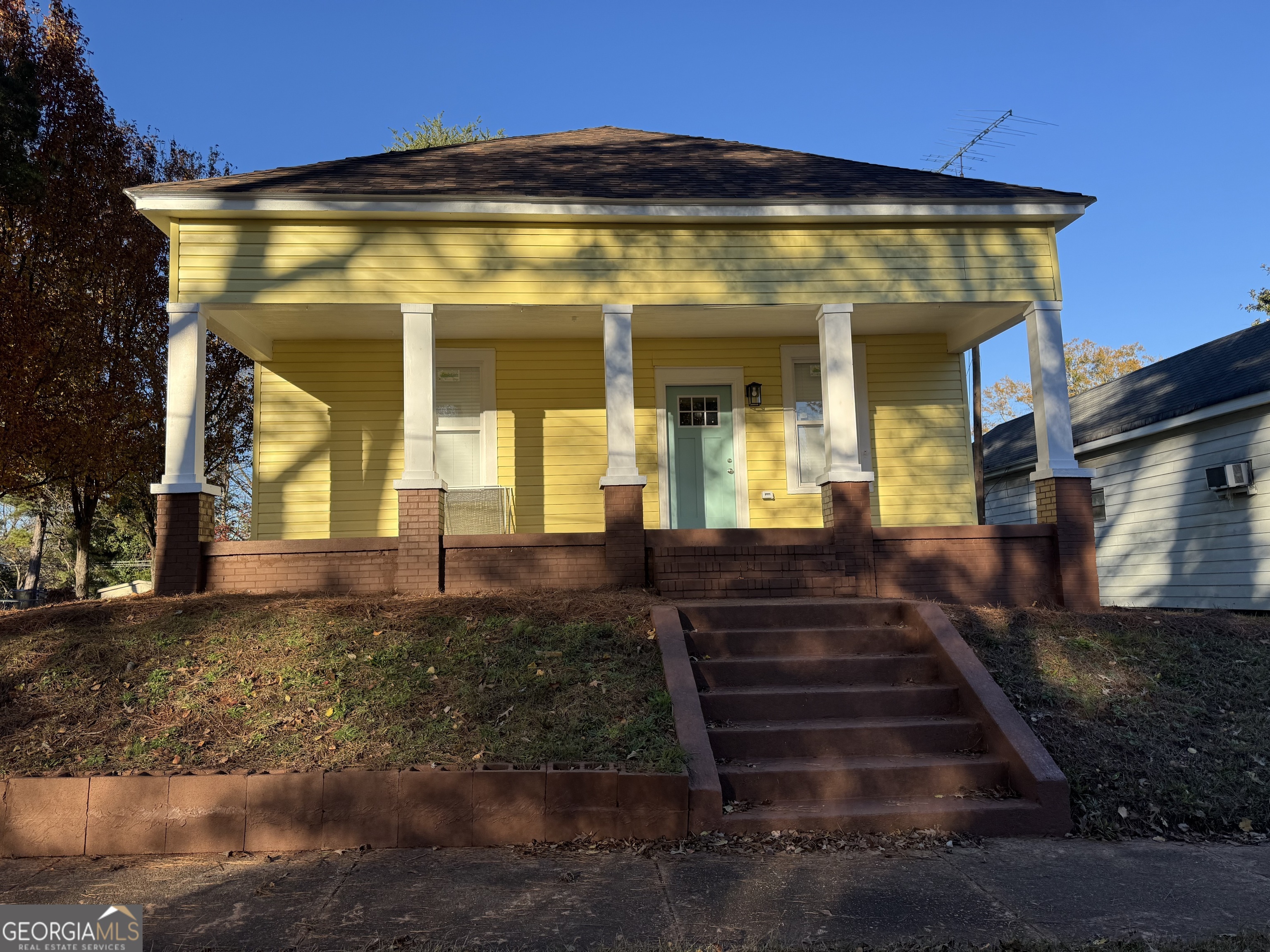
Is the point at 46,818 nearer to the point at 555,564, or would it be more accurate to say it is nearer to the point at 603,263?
the point at 555,564

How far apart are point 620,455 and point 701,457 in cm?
260

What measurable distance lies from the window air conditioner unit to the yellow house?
3.27 m

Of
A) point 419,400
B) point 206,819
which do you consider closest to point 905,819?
point 206,819

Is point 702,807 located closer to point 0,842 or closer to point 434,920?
point 434,920

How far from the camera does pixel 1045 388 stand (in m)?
8.98

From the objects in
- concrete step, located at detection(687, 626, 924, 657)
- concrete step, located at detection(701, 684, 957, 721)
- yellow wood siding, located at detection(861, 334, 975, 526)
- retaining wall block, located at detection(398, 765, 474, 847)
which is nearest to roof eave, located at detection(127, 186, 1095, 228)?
yellow wood siding, located at detection(861, 334, 975, 526)

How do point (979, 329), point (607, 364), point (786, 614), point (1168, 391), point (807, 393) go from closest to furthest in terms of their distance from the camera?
point (786, 614)
point (607, 364)
point (979, 329)
point (807, 393)
point (1168, 391)

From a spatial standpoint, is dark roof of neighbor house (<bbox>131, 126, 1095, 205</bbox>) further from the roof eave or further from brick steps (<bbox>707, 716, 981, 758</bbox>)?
brick steps (<bbox>707, 716, 981, 758</bbox>)

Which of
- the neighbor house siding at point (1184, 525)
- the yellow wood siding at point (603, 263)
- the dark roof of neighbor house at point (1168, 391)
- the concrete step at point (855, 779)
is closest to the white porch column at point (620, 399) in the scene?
the yellow wood siding at point (603, 263)

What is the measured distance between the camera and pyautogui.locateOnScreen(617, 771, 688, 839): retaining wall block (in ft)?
15.4

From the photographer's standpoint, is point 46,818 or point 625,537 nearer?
point 46,818

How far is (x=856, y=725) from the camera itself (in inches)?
222

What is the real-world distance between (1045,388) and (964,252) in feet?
5.53

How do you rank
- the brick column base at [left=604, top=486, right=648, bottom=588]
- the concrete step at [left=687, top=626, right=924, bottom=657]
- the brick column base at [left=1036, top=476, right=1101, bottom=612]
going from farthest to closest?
the brick column base at [left=1036, top=476, right=1101, bottom=612] → the brick column base at [left=604, top=486, right=648, bottom=588] → the concrete step at [left=687, top=626, right=924, bottom=657]
